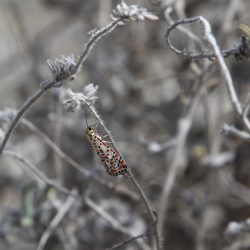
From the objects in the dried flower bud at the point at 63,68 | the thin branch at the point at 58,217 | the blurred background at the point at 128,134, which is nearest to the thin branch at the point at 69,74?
the dried flower bud at the point at 63,68

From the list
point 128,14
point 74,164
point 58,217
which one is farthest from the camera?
point 58,217

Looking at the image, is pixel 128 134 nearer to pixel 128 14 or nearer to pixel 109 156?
pixel 109 156

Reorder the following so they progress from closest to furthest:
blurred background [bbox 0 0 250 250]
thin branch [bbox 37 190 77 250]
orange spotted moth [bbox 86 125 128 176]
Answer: orange spotted moth [bbox 86 125 128 176]
thin branch [bbox 37 190 77 250]
blurred background [bbox 0 0 250 250]

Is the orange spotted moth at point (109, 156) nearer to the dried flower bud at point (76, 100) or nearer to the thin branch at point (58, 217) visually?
the dried flower bud at point (76, 100)

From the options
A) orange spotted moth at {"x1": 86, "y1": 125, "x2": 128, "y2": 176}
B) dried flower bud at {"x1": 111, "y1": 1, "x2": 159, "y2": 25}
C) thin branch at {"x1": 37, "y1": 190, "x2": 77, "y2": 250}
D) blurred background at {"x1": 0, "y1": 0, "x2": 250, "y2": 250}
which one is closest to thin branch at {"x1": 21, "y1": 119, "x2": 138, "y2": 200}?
blurred background at {"x1": 0, "y1": 0, "x2": 250, "y2": 250}

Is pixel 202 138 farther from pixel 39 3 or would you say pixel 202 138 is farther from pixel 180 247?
pixel 39 3

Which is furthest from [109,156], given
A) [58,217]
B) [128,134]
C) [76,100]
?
[128,134]

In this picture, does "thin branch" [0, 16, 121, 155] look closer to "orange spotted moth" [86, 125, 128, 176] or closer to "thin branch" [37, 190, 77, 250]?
"orange spotted moth" [86, 125, 128, 176]

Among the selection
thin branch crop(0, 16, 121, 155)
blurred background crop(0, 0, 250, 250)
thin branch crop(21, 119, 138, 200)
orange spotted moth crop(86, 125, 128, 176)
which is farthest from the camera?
blurred background crop(0, 0, 250, 250)
